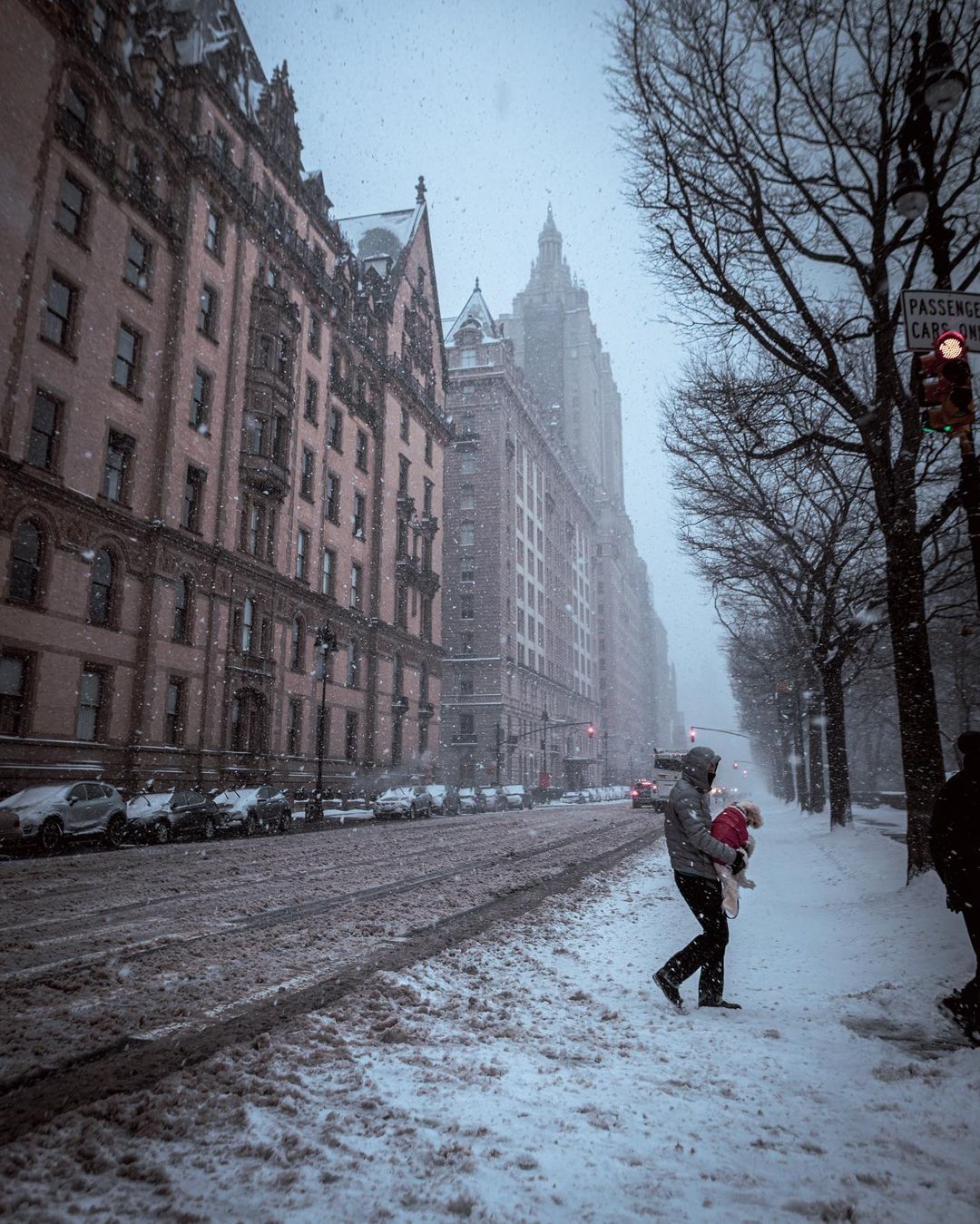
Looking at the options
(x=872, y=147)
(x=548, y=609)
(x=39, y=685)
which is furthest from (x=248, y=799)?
(x=548, y=609)

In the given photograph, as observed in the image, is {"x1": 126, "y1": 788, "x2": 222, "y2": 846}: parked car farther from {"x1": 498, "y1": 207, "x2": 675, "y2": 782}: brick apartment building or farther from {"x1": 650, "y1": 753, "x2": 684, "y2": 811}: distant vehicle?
{"x1": 498, "y1": 207, "x2": 675, "y2": 782}: brick apartment building

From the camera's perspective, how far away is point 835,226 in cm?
1146

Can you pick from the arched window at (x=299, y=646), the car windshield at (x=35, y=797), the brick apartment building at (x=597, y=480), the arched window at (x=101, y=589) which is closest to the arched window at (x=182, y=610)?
the arched window at (x=101, y=589)

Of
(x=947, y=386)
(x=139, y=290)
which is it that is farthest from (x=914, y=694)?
(x=139, y=290)

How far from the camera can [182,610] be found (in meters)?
29.5

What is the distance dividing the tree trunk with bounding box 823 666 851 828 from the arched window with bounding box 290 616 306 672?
24273 millimetres

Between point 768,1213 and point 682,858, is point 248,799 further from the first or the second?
point 768,1213

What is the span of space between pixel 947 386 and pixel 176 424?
27.8 meters

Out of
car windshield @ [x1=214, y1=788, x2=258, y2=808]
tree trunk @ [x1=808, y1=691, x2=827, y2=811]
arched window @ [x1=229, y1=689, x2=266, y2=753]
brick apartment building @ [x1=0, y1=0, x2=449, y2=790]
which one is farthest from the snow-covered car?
tree trunk @ [x1=808, y1=691, x2=827, y2=811]

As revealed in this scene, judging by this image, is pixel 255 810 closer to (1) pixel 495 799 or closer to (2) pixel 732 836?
(2) pixel 732 836

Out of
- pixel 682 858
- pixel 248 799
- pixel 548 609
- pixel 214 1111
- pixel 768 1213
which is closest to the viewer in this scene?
pixel 768 1213

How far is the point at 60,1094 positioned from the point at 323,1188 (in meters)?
1.66

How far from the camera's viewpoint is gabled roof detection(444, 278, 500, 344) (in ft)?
264

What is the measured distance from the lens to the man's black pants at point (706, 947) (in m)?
5.69
